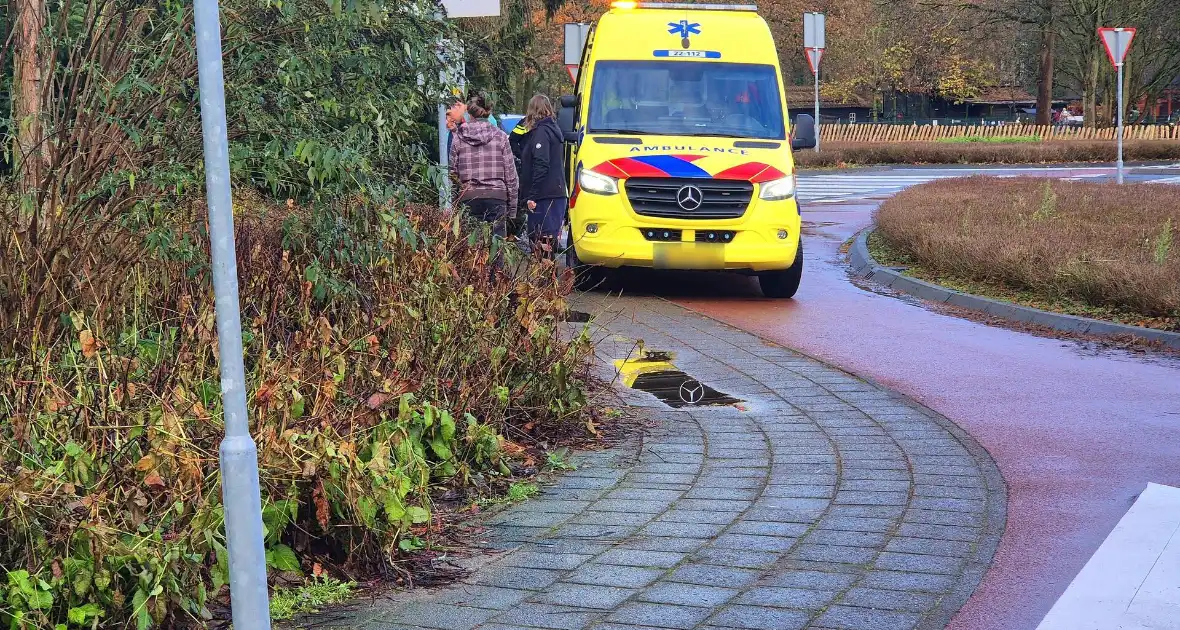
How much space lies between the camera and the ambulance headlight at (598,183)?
40.4ft

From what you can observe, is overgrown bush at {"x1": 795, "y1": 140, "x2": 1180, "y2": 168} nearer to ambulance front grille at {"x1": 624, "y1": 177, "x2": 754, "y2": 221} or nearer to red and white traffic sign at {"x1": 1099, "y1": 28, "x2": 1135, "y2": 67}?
red and white traffic sign at {"x1": 1099, "y1": 28, "x2": 1135, "y2": 67}

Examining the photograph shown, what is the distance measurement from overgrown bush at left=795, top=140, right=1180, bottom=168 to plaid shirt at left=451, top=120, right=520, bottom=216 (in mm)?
29314

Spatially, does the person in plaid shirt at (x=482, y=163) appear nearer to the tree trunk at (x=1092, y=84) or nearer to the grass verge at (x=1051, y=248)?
the grass verge at (x=1051, y=248)

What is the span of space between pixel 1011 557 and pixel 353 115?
3.62 meters

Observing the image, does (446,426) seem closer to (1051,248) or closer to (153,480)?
(153,480)

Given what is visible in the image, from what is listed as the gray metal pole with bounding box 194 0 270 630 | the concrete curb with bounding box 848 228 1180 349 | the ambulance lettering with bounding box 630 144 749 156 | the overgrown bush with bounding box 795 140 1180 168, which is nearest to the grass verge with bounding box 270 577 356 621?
the gray metal pole with bounding box 194 0 270 630

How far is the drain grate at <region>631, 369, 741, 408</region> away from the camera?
7.81m

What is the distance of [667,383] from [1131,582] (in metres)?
3.97

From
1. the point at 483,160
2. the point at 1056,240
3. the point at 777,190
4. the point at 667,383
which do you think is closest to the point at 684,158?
the point at 777,190

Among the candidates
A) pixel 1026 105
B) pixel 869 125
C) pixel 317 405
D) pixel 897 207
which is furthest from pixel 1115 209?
pixel 1026 105

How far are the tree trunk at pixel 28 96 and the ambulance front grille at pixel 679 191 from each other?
5835mm

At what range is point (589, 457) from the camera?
6453 millimetres

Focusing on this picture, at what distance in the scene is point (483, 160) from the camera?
1168 cm

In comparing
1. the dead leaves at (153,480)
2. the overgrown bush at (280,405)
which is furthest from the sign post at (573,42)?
the dead leaves at (153,480)
